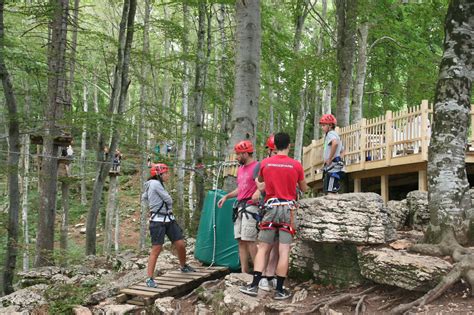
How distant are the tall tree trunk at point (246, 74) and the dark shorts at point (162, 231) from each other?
1560 mm

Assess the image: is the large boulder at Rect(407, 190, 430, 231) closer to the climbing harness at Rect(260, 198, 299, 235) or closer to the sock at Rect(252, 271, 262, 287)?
the climbing harness at Rect(260, 198, 299, 235)

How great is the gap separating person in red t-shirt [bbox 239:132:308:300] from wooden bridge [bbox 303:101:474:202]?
4.57 metres

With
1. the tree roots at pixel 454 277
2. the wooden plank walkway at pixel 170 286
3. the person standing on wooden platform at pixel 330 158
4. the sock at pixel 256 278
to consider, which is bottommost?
the wooden plank walkway at pixel 170 286

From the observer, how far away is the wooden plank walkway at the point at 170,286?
599 centimetres

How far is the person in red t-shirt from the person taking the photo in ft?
16.6

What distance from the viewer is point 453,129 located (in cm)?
520

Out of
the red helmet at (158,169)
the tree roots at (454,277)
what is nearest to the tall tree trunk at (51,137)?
the red helmet at (158,169)

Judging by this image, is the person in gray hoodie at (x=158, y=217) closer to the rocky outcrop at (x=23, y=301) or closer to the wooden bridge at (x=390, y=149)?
Answer: the rocky outcrop at (x=23, y=301)

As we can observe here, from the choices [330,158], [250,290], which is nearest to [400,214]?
[330,158]

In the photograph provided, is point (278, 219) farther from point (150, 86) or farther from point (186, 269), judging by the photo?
point (150, 86)

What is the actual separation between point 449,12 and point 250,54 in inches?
119

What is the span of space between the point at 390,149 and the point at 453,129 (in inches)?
173

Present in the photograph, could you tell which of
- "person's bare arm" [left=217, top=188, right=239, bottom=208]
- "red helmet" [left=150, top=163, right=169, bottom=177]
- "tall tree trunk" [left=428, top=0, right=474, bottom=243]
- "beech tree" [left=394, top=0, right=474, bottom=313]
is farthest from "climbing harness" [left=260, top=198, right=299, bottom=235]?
"red helmet" [left=150, top=163, right=169, bottom=177]

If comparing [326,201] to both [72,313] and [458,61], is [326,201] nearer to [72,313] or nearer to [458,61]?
[458,61]
